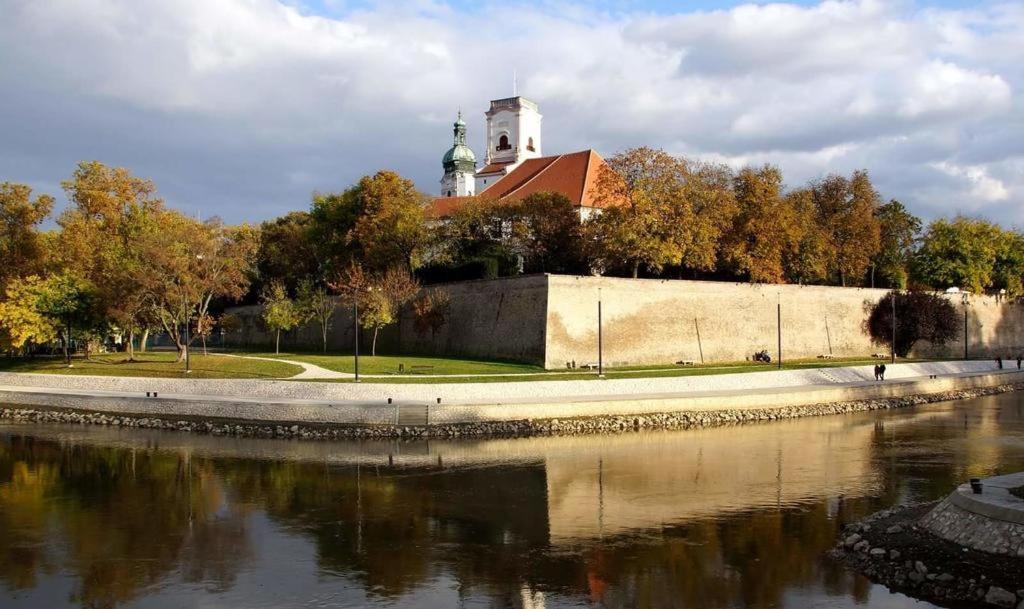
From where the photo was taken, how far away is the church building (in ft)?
140

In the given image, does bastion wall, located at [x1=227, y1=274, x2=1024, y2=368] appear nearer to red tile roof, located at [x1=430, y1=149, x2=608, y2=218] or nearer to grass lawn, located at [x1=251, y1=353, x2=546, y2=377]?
grass lawn, located at [x1=251, y1=353, x2=546, y2=377]

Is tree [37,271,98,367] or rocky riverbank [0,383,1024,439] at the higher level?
tree [37,271,98,367]

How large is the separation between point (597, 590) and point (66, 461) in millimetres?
14187

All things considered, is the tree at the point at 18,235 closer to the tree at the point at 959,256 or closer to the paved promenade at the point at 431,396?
the paved promenade at the point at 431,396

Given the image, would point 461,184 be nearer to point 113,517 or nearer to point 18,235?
point 18,235

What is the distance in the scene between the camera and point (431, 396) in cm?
2162

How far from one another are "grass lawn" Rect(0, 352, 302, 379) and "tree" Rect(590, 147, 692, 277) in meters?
13.2

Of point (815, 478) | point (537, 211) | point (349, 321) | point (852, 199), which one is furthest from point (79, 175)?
point (852, 199)

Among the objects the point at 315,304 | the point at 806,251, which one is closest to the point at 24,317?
the point at 315,304

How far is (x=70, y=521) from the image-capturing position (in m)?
12.8

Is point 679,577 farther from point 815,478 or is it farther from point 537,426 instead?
point 537,426

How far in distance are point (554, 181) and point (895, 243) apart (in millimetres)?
19939

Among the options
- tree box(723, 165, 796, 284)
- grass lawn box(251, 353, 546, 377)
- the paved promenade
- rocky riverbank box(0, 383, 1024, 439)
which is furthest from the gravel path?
tree box(723, 165, 796, 284)

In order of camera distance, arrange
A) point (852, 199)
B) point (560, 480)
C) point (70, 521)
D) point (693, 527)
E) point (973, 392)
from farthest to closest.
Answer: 1. point (852, 199)
2. point (973, 392)
3. point (560, 480)
4. point (70, 521)
5. point (693, 527)
